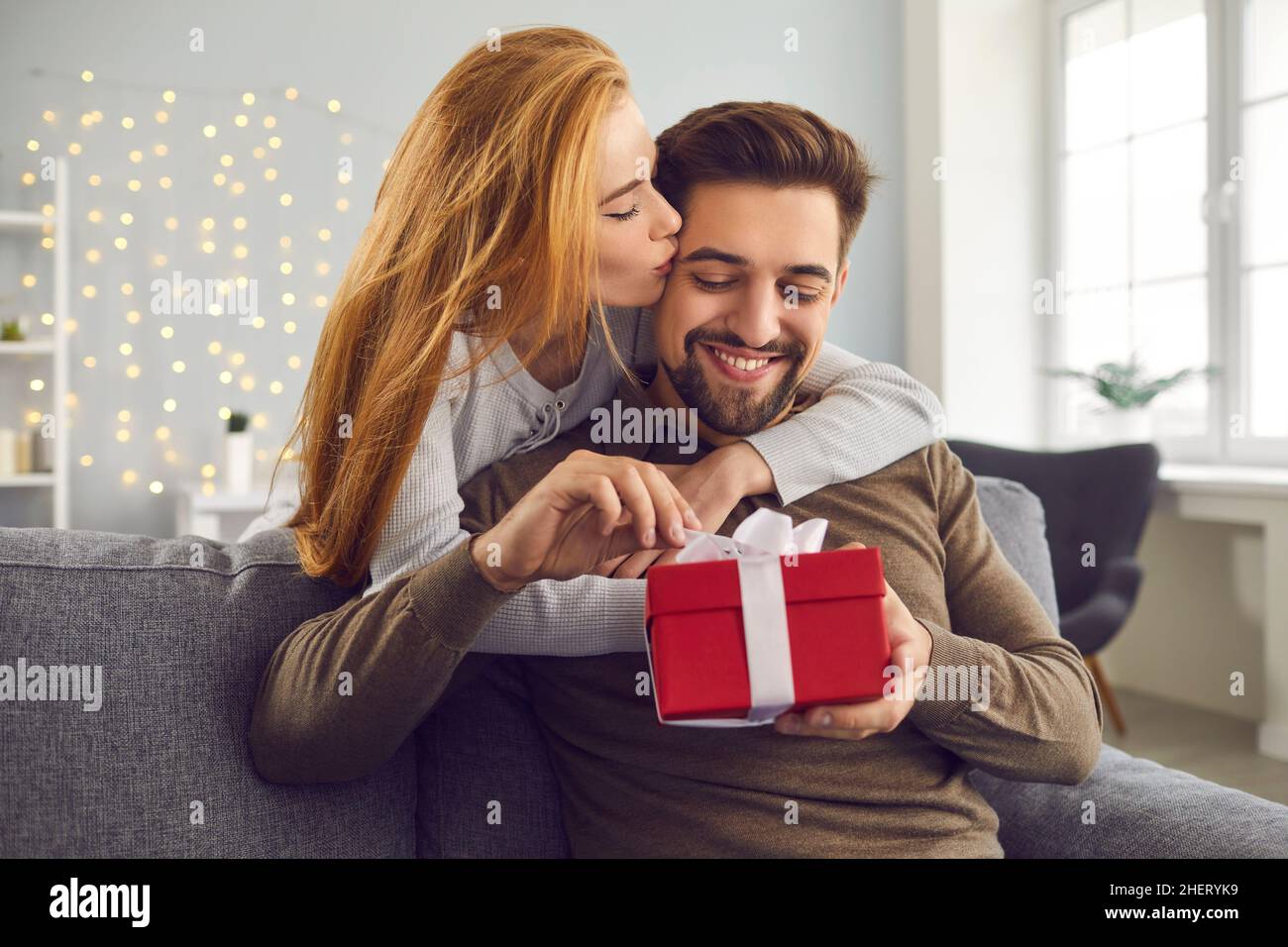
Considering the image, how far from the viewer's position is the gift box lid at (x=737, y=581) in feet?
2.63

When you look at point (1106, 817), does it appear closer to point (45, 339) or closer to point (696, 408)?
point (696, 408)

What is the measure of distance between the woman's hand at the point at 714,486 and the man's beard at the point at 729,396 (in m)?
0.05

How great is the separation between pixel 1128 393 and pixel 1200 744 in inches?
47.2

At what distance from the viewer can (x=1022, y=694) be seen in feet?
3.38

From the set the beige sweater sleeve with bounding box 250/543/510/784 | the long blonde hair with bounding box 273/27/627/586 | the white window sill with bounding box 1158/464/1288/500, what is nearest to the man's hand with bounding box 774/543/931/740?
the beige sweater sleeve with bounding box 250/543/510/784

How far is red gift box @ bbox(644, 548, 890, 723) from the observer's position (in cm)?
79

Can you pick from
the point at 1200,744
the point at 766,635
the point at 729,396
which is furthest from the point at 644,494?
the point at 1200,744

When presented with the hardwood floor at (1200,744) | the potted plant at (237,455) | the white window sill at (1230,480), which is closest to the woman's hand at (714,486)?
the hardwood floor at (1200,744)

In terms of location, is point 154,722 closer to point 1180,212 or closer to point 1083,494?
point 1083,494

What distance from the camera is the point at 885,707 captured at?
0.85 m

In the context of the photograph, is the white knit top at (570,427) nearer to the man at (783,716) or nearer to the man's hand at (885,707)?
the man at (783,716)

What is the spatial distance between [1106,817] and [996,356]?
11.3ft

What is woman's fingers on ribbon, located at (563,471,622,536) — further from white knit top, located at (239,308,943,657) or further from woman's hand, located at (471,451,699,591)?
white knit top, located at (239,308,943,657)

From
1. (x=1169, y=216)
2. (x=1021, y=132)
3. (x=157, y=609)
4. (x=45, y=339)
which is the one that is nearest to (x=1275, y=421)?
(x=1169, y=216)
